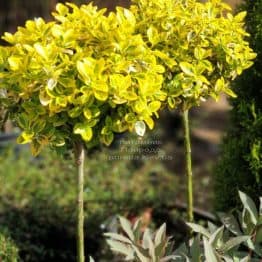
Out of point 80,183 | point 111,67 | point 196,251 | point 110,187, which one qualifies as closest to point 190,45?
point 111,67

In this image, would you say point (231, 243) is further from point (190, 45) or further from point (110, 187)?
point (110, 187)

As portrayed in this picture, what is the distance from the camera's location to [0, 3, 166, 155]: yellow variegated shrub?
2217 mm

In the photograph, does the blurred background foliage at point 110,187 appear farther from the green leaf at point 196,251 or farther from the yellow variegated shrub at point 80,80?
the yellow variegated shrub at point 80,80

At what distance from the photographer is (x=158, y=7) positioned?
254 cm

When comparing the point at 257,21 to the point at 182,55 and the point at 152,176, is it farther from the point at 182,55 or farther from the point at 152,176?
the point at 152,176

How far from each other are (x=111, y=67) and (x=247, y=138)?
1064 mm

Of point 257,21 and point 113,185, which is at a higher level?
point 257,21

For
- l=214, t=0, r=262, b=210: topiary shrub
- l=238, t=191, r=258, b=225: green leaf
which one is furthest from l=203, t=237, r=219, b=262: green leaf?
l=214, t=0, r=262, b=210: topiary shrub

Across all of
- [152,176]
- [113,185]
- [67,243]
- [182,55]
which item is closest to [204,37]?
[182,55]

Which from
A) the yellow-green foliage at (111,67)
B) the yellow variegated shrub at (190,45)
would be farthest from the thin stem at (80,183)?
the yellow variegated shrub at (190,45)

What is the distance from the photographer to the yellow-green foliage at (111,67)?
223cm

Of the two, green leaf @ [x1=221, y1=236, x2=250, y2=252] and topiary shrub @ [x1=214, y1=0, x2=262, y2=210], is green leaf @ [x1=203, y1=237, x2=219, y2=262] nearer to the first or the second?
green leaf @ [x1=221, y1=236, x2=250, y2=252]

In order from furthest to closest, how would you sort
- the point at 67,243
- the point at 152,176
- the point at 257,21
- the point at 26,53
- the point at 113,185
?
the point at 152,176 < the point at 113,185 < the point at 67,243 < the point at 257,21 < the point at 26,53

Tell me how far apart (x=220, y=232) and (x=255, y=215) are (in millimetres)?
220
